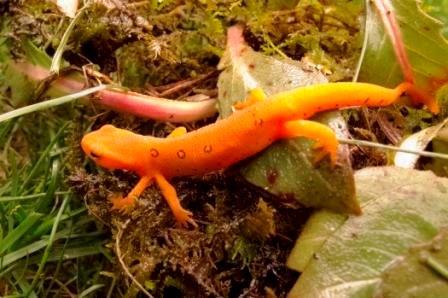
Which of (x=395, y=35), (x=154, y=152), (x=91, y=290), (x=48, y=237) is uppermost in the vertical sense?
(x=395, y=35)

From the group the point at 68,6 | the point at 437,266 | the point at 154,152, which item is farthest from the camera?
the point at 68,6

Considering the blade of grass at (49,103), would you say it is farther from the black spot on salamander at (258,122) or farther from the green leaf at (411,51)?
the green leaf at (411,51)

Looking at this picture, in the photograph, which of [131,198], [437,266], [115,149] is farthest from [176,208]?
[437,266]

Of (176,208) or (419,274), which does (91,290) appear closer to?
(176,208)

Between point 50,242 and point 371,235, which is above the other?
point 371,235

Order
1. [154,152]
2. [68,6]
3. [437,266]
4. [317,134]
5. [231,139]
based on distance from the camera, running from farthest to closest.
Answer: [68,6] → [154,152] → [231,139] → [317,134] → [437,266]

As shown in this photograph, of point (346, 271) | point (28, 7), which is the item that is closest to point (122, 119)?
point (28, 7)

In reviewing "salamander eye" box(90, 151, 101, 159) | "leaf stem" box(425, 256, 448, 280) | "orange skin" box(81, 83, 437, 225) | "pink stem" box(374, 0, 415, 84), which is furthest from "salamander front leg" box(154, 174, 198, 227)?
"pink stem" box(374, 0, 415, 84)

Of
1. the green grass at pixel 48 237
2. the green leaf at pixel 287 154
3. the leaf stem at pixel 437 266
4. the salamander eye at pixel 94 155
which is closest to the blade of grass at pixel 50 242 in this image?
the green grass at pixel 48 237

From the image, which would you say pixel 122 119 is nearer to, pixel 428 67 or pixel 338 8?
pixel 338 8
